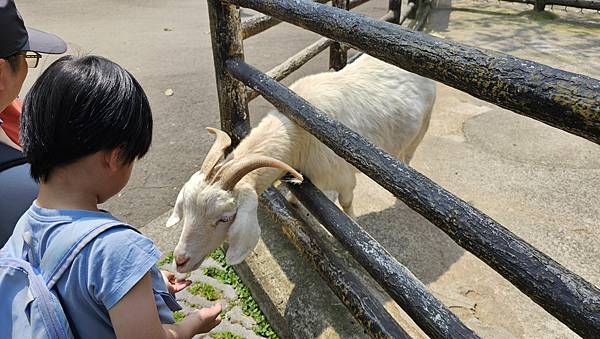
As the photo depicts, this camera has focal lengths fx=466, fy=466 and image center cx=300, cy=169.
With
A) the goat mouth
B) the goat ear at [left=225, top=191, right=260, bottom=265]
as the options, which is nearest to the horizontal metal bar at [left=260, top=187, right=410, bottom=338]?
the goat ear at [left=225, top=191, right=260, bottom=265]

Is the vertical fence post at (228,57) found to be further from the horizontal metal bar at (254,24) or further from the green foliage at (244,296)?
the green foliage at (244,296)

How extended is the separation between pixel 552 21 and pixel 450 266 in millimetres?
7683

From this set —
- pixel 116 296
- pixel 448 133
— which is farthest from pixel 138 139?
pixel 448 133

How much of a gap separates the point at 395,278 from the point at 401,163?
56 cm

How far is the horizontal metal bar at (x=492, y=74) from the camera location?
43.2 inches

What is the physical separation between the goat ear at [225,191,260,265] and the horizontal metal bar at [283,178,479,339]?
461mm

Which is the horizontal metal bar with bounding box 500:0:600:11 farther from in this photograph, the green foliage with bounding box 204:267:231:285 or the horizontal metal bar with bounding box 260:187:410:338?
the green foliage with bounding box 204:267:231:285

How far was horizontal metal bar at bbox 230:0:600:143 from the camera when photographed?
3.60 ft

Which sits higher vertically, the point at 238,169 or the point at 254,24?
the point at 254,24

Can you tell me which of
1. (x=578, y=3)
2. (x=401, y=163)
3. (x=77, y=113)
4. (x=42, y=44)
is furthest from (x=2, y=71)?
(x=578, y=3)

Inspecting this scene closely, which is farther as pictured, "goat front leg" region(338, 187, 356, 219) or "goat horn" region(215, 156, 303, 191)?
"goat front leg" region(338, 187, 356, 219)

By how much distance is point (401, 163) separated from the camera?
6.36 feet

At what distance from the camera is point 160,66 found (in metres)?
7.01

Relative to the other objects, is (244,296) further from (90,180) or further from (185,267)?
Result: (90,180)
